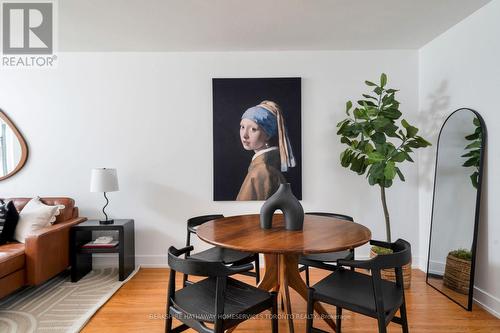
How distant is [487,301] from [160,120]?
3653 mm

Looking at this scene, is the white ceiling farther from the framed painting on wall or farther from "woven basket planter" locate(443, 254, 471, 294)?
"woven basket planter" locate(443, 254, 471, 294)

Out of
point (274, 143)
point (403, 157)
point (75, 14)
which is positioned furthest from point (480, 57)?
point (75, 14)

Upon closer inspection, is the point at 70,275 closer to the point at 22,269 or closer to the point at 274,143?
the point at 22,269

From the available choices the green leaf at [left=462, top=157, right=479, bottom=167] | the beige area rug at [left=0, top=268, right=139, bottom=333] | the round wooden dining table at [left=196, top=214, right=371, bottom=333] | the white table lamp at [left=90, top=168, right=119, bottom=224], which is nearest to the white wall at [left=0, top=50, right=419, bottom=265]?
the white table lamp at [left=90, top=168, right=119, bottom=224]

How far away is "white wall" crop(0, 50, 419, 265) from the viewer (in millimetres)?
3342

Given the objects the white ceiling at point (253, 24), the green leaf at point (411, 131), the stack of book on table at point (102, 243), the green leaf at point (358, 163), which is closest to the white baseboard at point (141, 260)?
the stack of book on table at point (102, 243)

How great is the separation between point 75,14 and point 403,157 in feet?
10.8

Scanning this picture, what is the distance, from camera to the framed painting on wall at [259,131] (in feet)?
10.9

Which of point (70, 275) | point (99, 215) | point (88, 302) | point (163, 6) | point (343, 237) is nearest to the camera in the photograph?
point (343, 237)

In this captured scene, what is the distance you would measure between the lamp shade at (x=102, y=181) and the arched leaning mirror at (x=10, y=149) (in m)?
1.09

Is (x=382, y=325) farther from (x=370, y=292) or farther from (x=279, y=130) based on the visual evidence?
(x=279, y=130)

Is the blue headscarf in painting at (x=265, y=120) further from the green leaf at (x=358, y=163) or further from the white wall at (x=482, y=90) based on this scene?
the white wall at (x=482, y=90)

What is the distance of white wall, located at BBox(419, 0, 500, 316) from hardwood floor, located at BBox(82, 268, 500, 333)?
28 centimetres

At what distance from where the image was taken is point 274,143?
10.9ft
